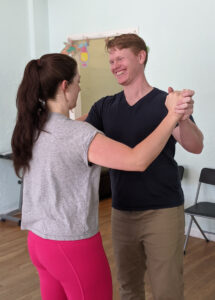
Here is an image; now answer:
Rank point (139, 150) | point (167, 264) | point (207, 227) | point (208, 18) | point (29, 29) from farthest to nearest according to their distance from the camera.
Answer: point (29, 29) → point (207, 227) → point (208, 18) → point (167, 264) → point (139, 150)

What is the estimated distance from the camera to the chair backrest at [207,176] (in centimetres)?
365

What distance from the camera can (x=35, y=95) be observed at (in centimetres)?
131

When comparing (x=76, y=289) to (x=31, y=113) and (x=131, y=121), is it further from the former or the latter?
(x=131, y=121)

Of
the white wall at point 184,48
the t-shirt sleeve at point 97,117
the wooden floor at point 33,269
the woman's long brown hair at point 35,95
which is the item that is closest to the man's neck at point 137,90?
the t-shirt sleeve at point 97,117

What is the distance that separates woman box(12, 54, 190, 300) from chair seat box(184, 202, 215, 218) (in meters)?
2.17

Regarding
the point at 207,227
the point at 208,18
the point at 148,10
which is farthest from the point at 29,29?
the point at 207,227

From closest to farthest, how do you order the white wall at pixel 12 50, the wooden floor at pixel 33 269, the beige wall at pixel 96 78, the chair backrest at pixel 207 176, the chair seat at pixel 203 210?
the wooden floor at pixel 33 269
the chair seat at pixel 203 210
the chair backrest at pixel 207 176
the white wall at pixel 12 50
the beige wall at pixel 96 78

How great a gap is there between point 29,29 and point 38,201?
4117 mm

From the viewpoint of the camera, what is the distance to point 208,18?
3588 millimetres

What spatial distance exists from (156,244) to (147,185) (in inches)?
10.7

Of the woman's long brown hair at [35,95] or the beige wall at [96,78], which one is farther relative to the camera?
the beige wall at [96,78]

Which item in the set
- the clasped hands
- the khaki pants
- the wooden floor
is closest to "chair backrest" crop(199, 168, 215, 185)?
the wooden floor

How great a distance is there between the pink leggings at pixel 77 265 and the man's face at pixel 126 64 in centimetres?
78

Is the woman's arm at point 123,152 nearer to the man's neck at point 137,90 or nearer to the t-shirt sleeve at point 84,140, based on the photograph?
the t-shirt sleeve at point 84,140
